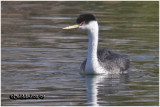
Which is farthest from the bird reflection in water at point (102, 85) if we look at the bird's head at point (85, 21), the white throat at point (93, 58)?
the bird's head at point (85, 21)

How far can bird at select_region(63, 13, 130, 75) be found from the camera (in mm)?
16344

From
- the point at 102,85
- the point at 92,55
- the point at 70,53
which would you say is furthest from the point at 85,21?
the point at 70,53

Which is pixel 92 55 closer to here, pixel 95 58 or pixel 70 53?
pixel 95 58

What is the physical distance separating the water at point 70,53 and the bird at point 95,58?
318 millimetres

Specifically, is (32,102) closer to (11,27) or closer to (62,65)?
(62,65)

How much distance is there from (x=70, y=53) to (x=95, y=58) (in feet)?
8.09

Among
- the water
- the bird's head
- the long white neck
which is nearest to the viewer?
the water

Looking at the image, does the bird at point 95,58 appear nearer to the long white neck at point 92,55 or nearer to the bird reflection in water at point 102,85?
the long white neck at point 92,55

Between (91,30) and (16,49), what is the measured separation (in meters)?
4.00

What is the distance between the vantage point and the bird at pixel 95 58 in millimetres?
16344

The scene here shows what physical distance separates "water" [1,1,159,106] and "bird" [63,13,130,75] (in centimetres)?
32

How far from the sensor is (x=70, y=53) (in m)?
19.1

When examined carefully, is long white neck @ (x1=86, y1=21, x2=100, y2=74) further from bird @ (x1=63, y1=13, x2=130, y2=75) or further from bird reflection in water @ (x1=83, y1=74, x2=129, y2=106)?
bird reflection in water @ (x1=83, y1=74, x2=129, y2=106)

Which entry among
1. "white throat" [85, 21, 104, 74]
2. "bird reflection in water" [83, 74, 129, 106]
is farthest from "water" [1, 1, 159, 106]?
"white throat" [85, 21, 104, 74]
